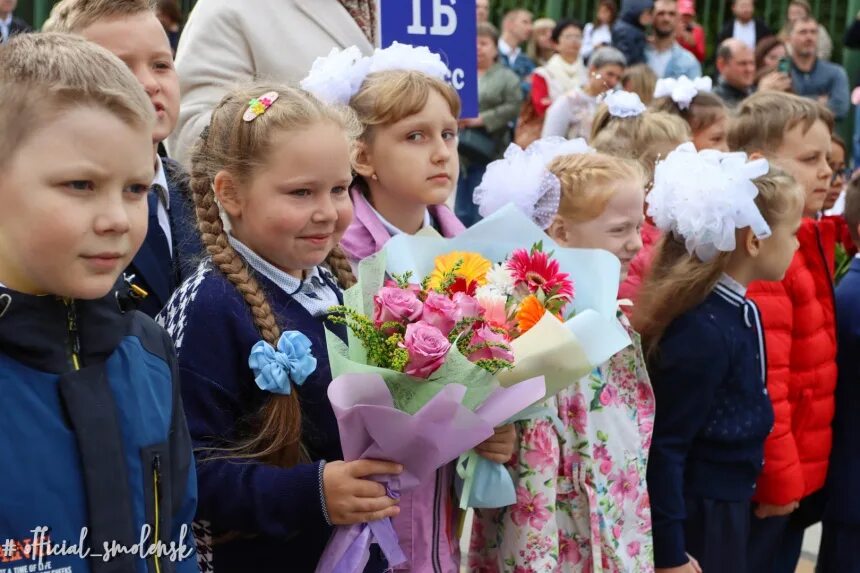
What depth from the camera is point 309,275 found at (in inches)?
111

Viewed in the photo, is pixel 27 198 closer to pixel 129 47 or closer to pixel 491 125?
pixel 129 47

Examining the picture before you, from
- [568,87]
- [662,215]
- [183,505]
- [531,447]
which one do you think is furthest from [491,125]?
[183,505]

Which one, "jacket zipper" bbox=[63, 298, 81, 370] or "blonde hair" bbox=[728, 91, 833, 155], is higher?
"blonde hair" bbox=[728, 91, 833, 155]

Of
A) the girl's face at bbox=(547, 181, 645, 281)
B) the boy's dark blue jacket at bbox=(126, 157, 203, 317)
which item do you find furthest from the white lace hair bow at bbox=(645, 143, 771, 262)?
the boy's dark blue jacket at bbox=(126, 157, 203, 317)

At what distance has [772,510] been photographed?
3975 millimetres

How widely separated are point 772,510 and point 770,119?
1.68 metres

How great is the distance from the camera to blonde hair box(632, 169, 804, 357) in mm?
3617

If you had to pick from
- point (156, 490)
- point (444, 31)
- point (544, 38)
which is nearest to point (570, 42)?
point (544, 38)

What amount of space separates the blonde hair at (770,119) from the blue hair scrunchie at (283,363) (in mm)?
2906

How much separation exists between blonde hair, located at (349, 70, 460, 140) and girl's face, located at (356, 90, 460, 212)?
2cm

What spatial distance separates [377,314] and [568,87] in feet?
29.6

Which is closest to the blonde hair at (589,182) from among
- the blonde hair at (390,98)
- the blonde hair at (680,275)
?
the blonde hair at (680,275)

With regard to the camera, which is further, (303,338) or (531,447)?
(531,447)

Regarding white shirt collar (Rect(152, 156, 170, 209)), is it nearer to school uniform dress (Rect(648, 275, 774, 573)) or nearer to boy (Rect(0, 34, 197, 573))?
boy (Rect(0, 34, 197, 573))
